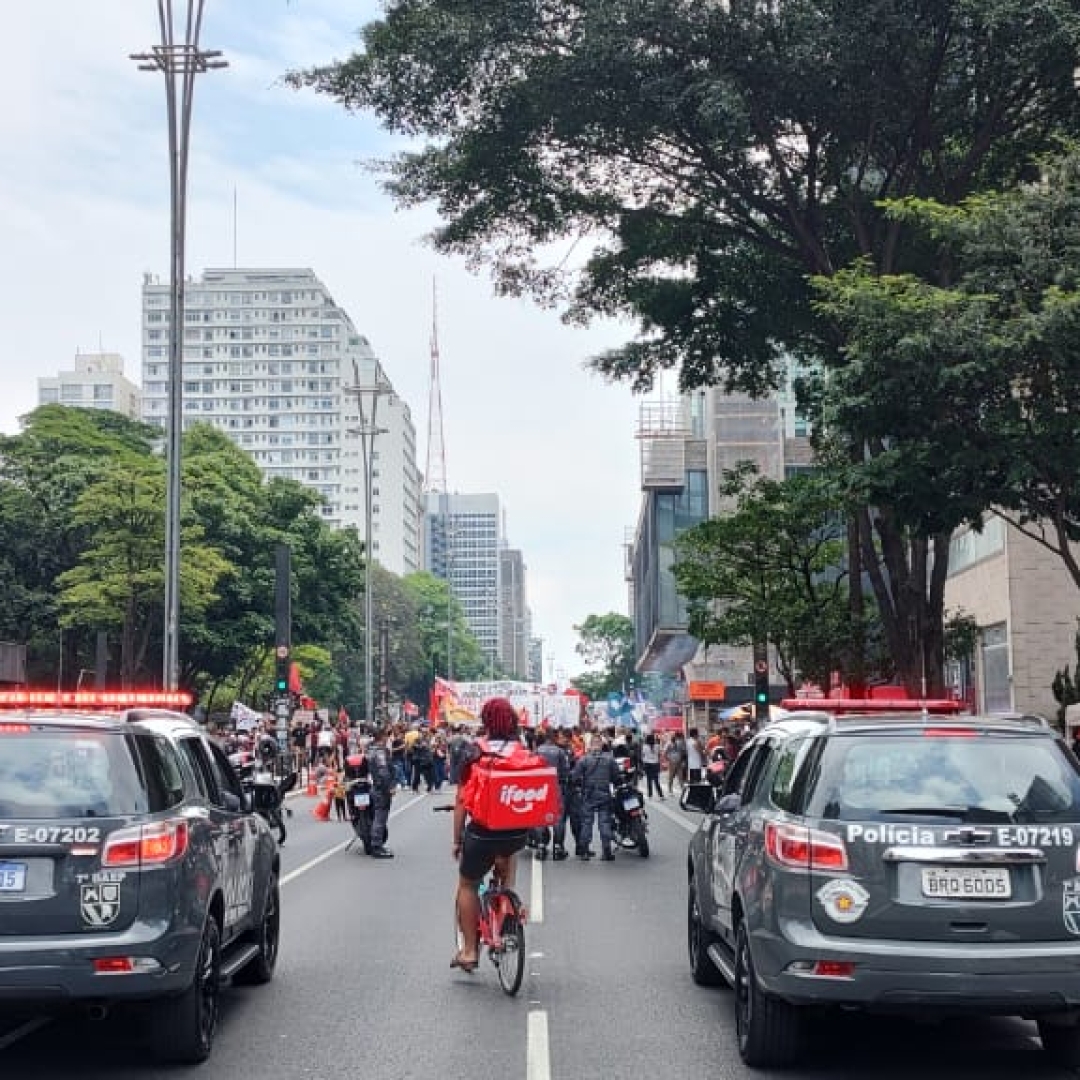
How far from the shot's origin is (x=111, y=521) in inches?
2141

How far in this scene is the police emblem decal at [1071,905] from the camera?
7.64 metres

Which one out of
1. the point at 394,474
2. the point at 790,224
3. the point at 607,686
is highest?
the point at 394,474

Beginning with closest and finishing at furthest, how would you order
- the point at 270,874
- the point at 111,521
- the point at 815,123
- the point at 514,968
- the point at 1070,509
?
1. the point at 514,968
2. the point at 270,874
3. the point at 1070,509
4. the point at 815,123
5. the point at 111,521

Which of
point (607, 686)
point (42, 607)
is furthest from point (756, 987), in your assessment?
point (607, 686)

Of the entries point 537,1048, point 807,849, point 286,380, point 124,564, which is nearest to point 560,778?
point 537,1048

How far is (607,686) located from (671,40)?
137670 millimetres

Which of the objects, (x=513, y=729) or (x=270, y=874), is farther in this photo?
(x=270, y=874)

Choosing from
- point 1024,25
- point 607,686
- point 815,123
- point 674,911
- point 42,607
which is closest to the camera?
point 674,911

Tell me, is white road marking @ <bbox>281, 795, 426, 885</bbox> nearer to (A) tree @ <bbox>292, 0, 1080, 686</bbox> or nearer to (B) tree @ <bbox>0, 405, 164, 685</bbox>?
(A) tree @ <bbox>292, 0, 1080, 686</bbox>

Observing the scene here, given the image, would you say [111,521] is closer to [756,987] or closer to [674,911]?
[674,911]

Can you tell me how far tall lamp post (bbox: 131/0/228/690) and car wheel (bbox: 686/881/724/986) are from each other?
18984 mm

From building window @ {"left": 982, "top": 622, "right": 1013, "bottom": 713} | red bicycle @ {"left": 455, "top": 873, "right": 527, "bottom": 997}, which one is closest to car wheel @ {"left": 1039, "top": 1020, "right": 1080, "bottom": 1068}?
red bicycle @ {"left": 455, "top": 873, "right": 527, "bottom": 997}

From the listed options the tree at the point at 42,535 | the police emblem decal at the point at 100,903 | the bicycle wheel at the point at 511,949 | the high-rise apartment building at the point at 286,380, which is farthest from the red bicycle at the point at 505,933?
the high-rise apartment building at the point at 286,380

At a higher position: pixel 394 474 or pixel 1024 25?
pixel 394 474
